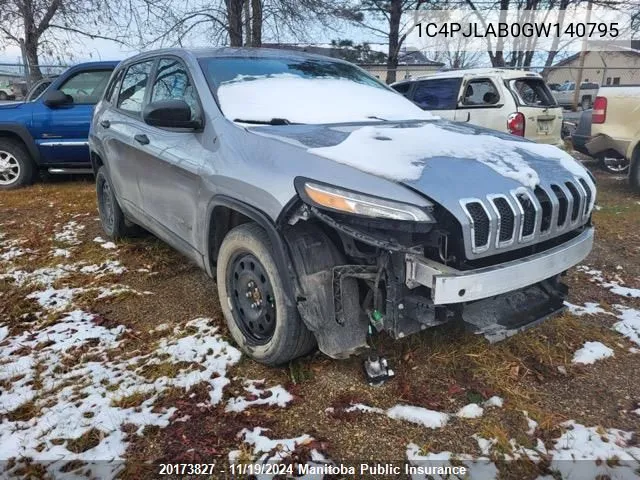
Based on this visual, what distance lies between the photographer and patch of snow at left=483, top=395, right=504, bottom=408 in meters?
2.34

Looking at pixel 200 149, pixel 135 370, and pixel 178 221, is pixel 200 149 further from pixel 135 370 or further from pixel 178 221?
pixel 135 370

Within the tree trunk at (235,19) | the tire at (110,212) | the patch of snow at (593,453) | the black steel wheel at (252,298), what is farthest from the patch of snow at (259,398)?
the tree trunk at (235,19)

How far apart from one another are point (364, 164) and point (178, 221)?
1.59 meters

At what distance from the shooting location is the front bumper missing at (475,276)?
2.00 m

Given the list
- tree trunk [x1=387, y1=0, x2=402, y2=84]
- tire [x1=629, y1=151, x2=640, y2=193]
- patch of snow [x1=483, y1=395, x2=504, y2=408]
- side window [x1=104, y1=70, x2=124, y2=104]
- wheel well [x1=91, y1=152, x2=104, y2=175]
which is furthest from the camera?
tree trunk [x1=387, y1=0, x2=402, y2=84]

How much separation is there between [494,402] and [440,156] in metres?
1.23

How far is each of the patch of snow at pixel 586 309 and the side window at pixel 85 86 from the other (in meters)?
7.14

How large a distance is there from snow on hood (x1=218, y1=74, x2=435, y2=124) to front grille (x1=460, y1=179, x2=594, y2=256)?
1.24 meters

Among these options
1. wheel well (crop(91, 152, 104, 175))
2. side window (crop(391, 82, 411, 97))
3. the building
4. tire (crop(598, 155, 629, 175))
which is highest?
the building

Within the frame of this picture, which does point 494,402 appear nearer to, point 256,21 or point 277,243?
point 277,243

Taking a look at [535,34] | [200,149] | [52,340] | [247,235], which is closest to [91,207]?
[52,340]

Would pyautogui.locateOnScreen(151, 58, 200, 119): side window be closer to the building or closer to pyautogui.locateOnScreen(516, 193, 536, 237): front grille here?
pyautogui.locateOnScreen(516, 193, 536, 237): front grille

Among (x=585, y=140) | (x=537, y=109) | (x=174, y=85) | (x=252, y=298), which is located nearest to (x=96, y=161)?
(x=174, y=85)

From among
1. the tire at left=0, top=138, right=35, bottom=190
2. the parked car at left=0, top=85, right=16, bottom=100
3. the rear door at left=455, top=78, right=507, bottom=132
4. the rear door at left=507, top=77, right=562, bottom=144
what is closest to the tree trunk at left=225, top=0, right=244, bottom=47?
the tire at left=0, top=138, right=35, bottom=190
